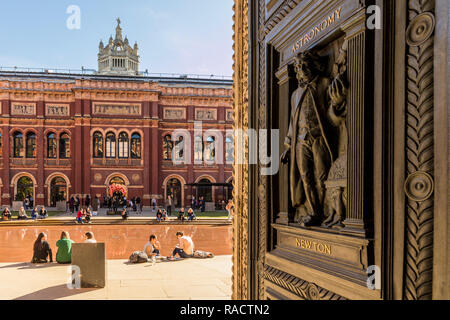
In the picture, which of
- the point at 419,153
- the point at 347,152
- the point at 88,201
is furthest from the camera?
the point at 88,201

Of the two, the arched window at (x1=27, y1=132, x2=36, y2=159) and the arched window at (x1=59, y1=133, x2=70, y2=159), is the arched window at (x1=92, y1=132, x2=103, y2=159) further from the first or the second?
the arched window at (x1=27, y1=132, x2=36, y2=159)

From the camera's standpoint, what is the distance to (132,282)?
7.30 m

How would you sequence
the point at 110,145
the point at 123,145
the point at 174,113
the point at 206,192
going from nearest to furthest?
the point at 110,145
the point at 123,145
the point at 174,113
the point at 206,192

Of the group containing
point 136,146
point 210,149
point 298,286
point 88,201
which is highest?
point 136,146

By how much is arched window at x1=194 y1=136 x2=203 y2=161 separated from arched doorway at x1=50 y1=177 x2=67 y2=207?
1368cm

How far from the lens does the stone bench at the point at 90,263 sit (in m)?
6.94

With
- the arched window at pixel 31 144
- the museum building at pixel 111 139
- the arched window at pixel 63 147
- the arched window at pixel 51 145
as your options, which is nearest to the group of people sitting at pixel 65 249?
the museum building at pixel 111 139

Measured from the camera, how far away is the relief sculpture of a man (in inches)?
93.6

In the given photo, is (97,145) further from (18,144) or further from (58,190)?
(18,144)

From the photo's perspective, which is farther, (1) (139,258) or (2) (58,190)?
(2) (58,190)

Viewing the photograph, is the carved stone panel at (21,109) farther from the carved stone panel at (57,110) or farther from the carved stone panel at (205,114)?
the carved stone panel at (205,114)

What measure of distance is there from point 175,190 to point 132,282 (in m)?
28.4

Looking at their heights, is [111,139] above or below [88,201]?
above

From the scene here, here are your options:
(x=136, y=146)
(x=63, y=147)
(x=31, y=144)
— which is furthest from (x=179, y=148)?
(x=31, y=144)
